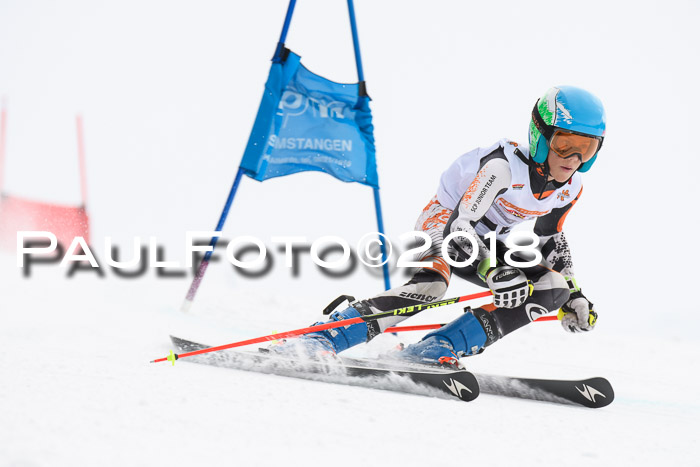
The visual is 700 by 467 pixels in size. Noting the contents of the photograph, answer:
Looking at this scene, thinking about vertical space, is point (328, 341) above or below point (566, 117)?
below

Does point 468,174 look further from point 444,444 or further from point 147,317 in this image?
point 147,317

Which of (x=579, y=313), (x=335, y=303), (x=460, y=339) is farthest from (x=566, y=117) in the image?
(x=335, y=303)

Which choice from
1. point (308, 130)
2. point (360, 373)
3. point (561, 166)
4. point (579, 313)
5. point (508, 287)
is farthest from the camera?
point (308, 130)

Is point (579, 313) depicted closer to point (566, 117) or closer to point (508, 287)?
point (508, 287)

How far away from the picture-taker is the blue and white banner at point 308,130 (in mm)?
4773

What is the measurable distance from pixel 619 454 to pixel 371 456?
0.91 meters

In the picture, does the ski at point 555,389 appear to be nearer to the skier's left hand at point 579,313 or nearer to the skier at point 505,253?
the skier at point 505,253

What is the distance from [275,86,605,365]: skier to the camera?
2850mm

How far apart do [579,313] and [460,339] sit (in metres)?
0.69

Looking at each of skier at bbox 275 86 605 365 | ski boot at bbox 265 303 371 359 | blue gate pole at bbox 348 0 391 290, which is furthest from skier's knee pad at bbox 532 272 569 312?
blue gate pole at bbox 348 0 391 290

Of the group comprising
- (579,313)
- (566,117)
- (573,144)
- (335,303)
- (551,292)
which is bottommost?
(335,303)

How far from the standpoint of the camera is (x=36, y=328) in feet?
11.3

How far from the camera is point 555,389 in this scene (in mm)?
2740

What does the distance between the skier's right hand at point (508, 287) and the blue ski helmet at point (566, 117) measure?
2.05ft
